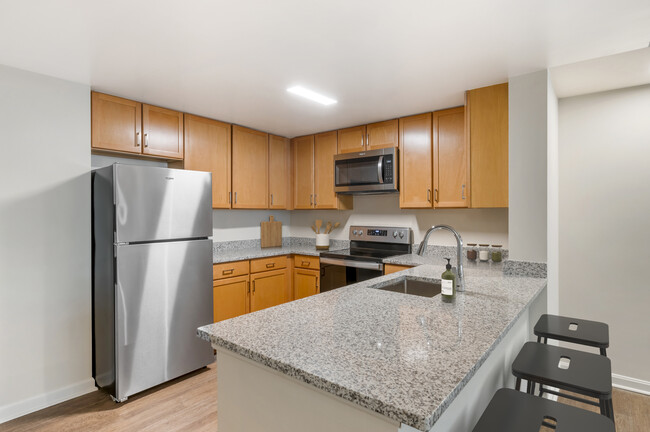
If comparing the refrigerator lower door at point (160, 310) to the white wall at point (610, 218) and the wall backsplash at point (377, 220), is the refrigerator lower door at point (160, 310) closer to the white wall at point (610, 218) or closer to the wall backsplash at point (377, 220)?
the wall backsplash at point (377, 220)

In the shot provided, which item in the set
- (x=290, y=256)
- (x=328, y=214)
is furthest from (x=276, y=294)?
(x=328, y=214)

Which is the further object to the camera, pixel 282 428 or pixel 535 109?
pixel 535 109

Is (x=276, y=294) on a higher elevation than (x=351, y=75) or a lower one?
lower

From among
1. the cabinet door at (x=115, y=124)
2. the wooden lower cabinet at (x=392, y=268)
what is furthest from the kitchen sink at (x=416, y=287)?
the cabinet door at (x=115, y=124)

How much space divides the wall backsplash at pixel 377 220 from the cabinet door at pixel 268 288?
26.2 inches

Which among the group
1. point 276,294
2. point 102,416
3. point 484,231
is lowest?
point 102,416

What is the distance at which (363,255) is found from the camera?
356 centimetres

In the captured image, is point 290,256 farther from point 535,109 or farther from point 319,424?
point 319,424

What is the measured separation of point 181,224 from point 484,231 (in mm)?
2697

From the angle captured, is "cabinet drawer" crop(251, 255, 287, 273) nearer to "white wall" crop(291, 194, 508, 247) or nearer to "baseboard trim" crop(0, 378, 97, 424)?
"white wall" crop(291, 194, 508, 247)

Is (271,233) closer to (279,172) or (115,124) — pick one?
(279,172)

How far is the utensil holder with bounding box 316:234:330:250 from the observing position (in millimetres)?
4172

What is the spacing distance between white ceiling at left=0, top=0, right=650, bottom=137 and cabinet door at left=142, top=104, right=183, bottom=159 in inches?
9.7

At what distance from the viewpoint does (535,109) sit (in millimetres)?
2266
